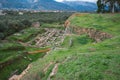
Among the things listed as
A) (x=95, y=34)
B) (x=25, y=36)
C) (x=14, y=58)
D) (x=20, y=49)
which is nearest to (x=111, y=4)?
(x=20, y=49)

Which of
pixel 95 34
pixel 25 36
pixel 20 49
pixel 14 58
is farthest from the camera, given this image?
pixel 25 36

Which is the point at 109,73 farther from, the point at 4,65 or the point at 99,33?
the point at 4,65

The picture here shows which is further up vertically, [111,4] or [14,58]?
[111,4]

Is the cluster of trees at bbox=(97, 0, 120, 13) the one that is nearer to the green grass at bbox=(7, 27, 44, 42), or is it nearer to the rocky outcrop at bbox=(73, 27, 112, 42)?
the green grass at bbox=(7, 27, 44, 42)

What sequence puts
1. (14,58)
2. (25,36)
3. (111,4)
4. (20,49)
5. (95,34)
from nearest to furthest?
1. (95,34)
2. (14,58)
3. (20,49)
4. (111,4)
5. (25,36)

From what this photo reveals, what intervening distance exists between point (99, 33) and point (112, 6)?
27469 mm

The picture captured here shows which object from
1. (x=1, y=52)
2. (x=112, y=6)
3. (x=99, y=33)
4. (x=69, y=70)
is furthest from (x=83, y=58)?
(x=112, y=6)

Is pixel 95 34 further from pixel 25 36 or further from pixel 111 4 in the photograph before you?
pixel 25 36

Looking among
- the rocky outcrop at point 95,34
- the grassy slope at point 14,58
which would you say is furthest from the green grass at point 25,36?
the rocky outcrop at point 95,34

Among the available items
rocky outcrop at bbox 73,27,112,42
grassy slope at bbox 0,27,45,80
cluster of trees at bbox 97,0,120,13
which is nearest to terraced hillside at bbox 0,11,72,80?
grassy slope at bbox 0,27,45,80

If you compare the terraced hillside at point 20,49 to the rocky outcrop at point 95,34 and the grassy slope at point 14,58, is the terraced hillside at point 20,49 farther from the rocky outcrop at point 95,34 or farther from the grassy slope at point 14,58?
the rocky outcrop at point 95,34

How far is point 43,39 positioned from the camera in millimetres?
65312

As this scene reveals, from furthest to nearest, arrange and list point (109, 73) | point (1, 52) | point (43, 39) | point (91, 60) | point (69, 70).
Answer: point (43, 39), point (1, 52), point (91, 60), point (69, 70), point (109, 73)

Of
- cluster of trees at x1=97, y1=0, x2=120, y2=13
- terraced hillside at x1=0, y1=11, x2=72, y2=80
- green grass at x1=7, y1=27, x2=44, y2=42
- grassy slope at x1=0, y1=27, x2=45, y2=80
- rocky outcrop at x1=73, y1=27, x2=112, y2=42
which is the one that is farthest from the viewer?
green grass at x1=7, y1=27, x2=44, y2=42
